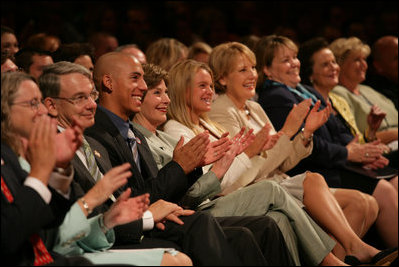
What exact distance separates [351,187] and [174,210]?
69.1 inches

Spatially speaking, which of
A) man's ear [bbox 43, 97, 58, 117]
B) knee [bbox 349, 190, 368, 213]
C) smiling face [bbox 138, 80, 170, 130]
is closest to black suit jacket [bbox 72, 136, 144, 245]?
man's ear [bbox 43, 97, 58, 117]

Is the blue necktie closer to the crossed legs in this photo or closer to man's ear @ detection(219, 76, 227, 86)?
the crossed legs

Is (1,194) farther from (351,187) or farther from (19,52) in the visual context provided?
(351,187)

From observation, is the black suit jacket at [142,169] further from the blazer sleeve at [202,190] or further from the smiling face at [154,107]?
the smiling face at [154,107]

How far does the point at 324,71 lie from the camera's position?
475 centimetres

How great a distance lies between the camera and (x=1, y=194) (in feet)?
6.70

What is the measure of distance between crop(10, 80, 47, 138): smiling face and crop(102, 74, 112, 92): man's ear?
0.86m

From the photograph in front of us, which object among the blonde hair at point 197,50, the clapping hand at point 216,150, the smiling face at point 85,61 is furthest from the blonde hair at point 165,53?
the clapping hand at point 216,150

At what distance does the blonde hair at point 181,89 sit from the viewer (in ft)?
11.7

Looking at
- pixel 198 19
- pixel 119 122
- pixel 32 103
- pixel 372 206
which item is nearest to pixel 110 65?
pixel 119 122

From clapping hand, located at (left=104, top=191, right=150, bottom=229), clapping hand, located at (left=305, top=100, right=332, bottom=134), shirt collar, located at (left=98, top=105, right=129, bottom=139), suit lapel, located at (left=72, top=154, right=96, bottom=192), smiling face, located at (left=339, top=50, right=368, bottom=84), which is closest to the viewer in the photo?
clapping hand, located at (left=104, top=191, right=150, bottom=229)

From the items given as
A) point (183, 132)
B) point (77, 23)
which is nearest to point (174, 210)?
point (183, 132)

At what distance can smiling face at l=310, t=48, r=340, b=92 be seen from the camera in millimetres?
4742

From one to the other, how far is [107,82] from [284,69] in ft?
5.18
